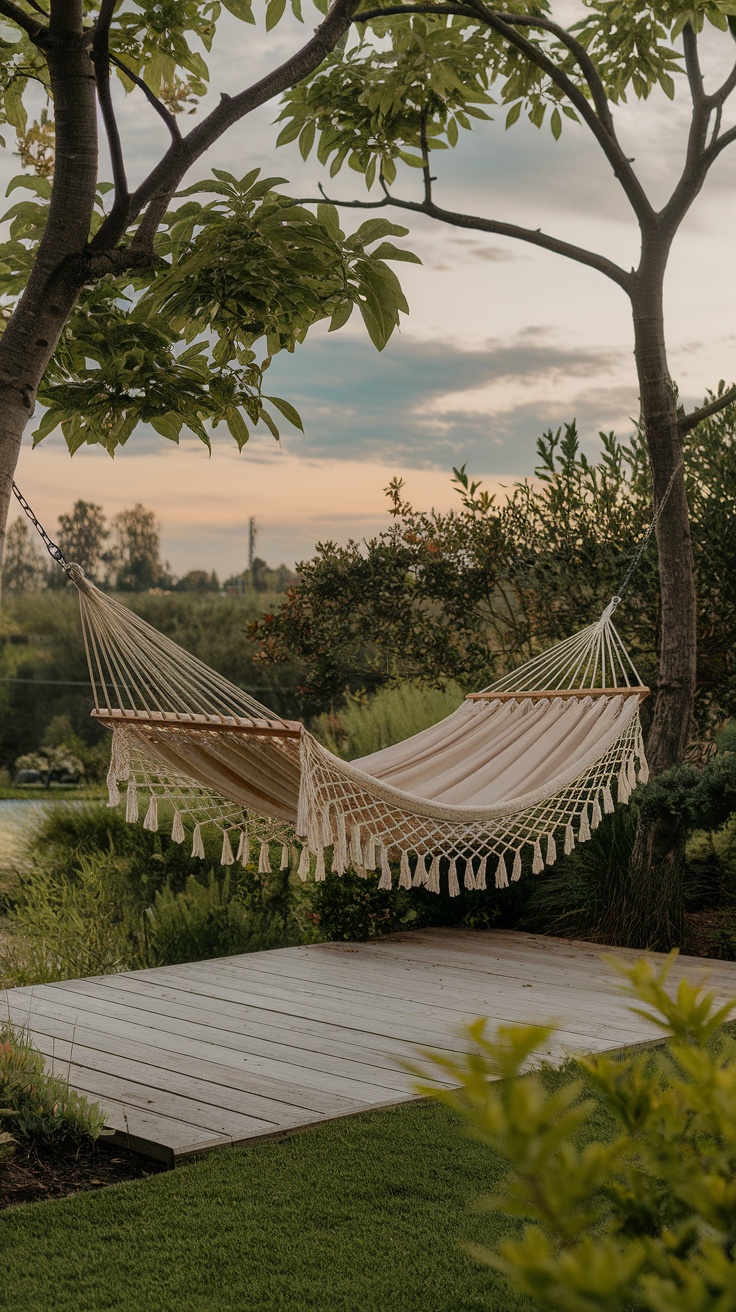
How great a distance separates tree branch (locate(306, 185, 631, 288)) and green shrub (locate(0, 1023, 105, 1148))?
10.7ft

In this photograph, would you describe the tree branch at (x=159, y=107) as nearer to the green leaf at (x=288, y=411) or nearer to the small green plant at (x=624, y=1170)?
the green leaf at (x=288, y=411)

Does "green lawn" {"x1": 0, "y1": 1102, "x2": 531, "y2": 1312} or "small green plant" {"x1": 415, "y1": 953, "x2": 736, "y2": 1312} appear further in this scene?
"green lawn" {"x1": 0, "y1": 1102, "x2": 531, "y2": 1312}

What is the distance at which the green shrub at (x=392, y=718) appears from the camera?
5.69 metres

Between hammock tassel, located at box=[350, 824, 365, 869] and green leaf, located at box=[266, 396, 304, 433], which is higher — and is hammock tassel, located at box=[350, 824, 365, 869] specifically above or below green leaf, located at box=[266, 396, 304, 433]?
below

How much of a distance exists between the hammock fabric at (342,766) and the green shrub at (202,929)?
1309mm

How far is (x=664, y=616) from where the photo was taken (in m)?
4.46

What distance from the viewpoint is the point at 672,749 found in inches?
175

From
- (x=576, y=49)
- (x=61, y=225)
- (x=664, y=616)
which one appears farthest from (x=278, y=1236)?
(x=576, y=49)

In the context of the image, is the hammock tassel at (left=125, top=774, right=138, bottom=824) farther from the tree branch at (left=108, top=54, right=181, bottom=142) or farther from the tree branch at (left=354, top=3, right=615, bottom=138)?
the tree branch at (left=354, top=3, right=615, bottom=138)

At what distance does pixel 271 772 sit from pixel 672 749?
7.22ft

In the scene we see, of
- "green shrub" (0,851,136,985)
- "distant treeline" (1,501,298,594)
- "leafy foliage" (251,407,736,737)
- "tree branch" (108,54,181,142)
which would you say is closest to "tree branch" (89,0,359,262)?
"tree branch" (108,54,181,142)

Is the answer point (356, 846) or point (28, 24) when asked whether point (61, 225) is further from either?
point (356, 846)

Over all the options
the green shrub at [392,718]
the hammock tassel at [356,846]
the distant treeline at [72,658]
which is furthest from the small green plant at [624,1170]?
the distant treeline at [72,658]

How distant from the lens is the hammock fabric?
2559 mm
